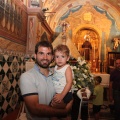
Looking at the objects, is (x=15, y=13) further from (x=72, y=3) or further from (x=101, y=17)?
(x=101, y=17)

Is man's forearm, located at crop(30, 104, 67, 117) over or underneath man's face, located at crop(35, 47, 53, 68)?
underneath

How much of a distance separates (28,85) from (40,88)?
14 centimetres

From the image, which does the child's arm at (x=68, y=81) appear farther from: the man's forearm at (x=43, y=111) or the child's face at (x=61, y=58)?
the man's forearm at (x=43, y=111)

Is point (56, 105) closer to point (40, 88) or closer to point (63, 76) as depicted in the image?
point (40, 88)

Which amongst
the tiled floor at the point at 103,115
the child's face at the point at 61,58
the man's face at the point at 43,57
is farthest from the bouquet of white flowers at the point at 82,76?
the tiled floor at the point at 103,115

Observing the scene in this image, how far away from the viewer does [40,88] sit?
6.31ft

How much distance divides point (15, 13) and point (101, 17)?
1177 centimetres

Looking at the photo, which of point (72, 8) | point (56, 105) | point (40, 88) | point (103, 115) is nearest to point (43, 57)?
point (40, 88)

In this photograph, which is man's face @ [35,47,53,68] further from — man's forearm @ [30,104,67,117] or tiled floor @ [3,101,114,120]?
tiled floor @ [3,101,114,120]

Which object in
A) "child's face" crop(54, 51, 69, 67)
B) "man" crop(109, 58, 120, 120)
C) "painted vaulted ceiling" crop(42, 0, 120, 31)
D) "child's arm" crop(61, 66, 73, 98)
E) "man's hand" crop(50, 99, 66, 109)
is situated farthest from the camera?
"painted vaulted ceiling" crop(42, 0, 120, 31)

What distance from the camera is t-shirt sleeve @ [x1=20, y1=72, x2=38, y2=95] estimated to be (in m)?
1.84

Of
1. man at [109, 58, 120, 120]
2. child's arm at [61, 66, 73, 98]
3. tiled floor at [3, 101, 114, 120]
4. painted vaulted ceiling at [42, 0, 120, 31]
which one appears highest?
painted vaulted ceiling at [42, 0, 120, 31]

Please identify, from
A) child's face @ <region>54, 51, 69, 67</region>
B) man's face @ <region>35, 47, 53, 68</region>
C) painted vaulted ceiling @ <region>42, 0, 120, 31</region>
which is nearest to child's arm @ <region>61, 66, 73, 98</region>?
child's face @ <region>54, 51, 69, 67</region>

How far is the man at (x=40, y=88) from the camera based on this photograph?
5.97 ft
